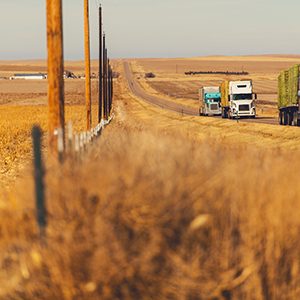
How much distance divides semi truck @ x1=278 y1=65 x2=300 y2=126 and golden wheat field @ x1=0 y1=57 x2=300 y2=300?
31.9 meters

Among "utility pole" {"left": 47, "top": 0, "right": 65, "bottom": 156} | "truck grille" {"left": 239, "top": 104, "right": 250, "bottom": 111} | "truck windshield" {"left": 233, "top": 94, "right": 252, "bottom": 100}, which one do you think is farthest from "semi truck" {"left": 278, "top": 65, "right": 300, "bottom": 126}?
"utility pole" {"left": 47, "top": 0, "right": 65, "bottom": 156}

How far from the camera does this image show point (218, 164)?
23.7 feet

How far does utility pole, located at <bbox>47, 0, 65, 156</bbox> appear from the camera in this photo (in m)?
11.8

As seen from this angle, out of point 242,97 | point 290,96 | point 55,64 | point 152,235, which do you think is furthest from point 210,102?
point 152,235

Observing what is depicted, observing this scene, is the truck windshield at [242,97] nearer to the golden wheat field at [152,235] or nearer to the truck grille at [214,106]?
the truck grille at [214,106]

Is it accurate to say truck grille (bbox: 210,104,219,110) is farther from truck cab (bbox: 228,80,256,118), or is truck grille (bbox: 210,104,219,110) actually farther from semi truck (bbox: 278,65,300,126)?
semi truck (bbox: 278,65,300,126)

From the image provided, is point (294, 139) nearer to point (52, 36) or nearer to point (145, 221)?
point (52, 36)

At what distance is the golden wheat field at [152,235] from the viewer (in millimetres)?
5672

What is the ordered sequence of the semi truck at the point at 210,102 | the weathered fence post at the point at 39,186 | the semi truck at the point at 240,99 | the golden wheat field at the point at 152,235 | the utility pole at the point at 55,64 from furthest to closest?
the semi truck at the point at 210,102, the semi truck at the point at 240,99, the utility pole at the point at 55,64, the weathered fence post at the point at 39,186, the golden wheat field at the point at 152,235

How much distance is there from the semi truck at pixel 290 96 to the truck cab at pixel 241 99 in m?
11.6

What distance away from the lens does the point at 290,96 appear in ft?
133

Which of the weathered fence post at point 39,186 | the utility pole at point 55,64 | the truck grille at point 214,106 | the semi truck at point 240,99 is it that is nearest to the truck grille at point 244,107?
the semi truck at point 240,99

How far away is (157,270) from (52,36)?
6.89m

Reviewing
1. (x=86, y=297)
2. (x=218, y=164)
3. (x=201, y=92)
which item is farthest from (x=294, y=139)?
(x=201, y=92)
